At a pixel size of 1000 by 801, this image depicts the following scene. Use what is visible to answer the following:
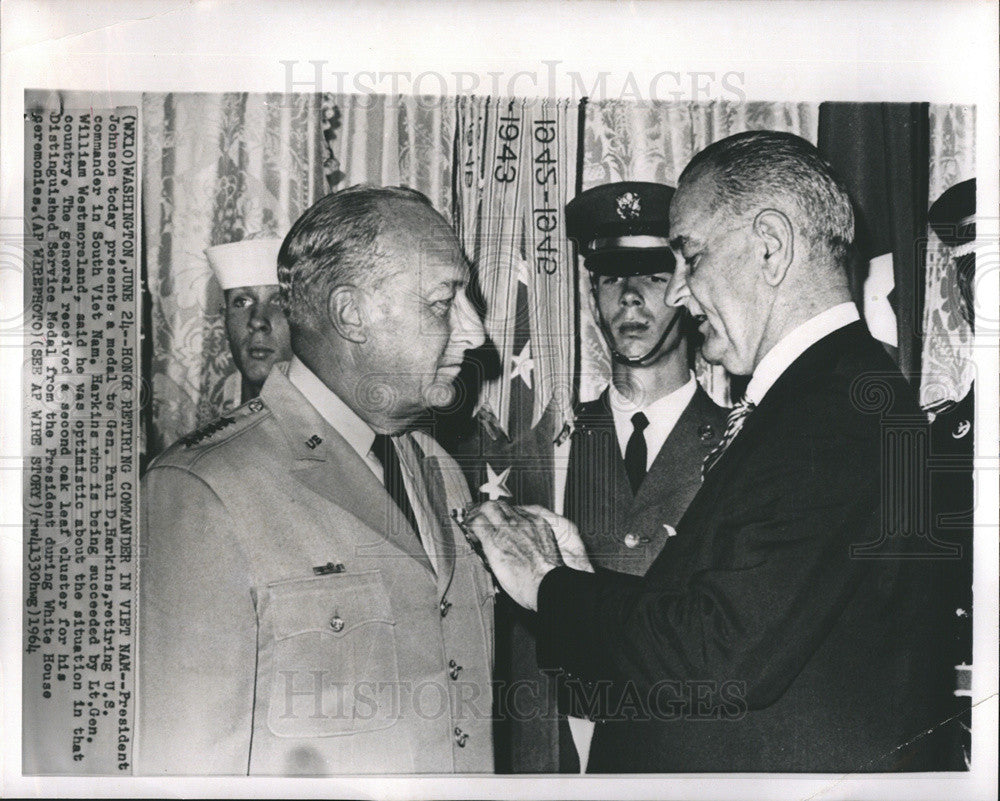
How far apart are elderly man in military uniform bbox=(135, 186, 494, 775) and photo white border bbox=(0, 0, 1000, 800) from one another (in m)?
0.16

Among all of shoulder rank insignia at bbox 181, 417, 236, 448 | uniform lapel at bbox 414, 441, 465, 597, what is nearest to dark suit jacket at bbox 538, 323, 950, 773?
uniform lapel at bbox 414, 441, 465, 597

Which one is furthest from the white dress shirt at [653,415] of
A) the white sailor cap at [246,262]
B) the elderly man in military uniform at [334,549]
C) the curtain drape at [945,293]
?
the white sailor cap at [246,262]

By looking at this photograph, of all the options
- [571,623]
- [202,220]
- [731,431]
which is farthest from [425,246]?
[571,623]

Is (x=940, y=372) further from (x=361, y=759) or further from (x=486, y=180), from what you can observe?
(x=361, y=759)

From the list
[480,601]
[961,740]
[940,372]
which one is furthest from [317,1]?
[961,740]

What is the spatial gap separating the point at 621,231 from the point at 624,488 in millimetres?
649

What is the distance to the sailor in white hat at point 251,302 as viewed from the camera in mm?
2178

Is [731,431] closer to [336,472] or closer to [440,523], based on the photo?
[440,523]

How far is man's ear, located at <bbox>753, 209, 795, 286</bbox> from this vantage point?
7.07ft

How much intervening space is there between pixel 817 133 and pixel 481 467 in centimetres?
120

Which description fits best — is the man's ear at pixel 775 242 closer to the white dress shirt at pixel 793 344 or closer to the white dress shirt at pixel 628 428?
the white dress shirt at pixel 793 344

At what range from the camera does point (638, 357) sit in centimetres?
220

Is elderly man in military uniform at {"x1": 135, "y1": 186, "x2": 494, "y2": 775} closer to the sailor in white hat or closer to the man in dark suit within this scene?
the sailor in white hat

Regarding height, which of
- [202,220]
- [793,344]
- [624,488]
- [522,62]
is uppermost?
[522,62]
